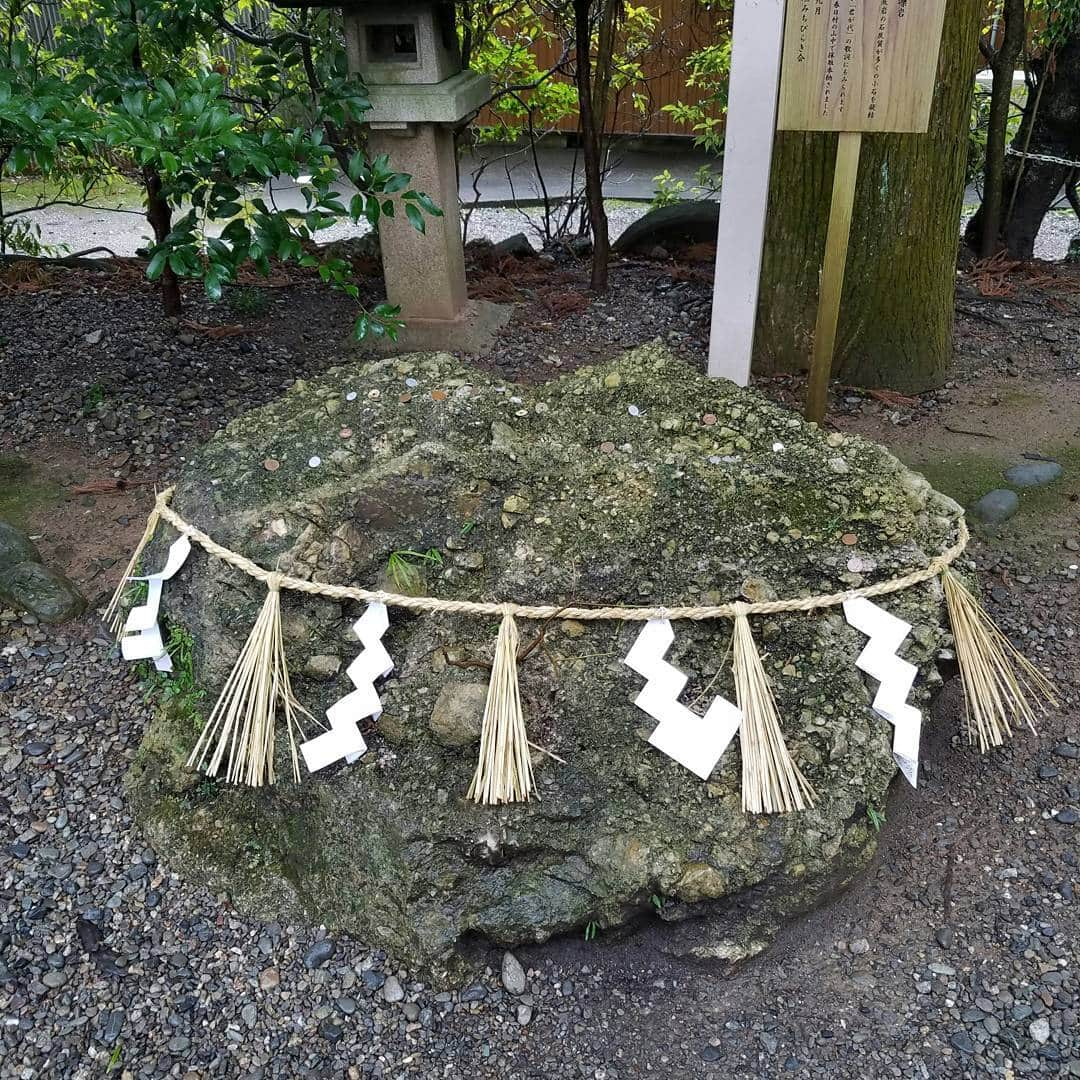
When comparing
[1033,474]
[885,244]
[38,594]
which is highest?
[885,244]

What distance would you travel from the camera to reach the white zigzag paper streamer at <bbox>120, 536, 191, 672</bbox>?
1.97 metres

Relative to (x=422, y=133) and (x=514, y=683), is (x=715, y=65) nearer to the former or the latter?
(x=422, y=133)

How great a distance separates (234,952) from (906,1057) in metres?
1.19

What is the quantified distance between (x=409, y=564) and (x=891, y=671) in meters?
0.93

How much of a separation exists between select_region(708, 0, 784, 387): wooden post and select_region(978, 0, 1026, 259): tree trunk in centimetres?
223

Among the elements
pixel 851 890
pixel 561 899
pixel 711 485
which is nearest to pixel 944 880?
pixel 851 890

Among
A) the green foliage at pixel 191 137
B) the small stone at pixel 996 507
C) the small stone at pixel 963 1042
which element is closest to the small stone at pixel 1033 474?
the small stone at pixel 996 507

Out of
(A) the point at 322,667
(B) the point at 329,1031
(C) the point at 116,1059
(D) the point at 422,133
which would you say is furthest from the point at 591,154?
(C) the point at 116,1059

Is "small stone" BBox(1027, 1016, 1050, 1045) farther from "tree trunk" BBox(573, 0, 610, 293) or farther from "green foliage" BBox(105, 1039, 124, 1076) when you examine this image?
"tree trunk" BBox(573, 0, 610, 293)

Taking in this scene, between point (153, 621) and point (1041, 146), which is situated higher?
point (1041, 146)

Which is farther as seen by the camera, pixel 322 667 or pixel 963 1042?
pixel 322 667

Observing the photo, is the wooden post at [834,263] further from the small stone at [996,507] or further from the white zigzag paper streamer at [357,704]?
the white zigzag paper streamer at [357,704]

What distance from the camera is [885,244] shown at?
3178 millimetres

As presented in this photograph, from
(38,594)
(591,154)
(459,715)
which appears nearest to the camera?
(459,715)
